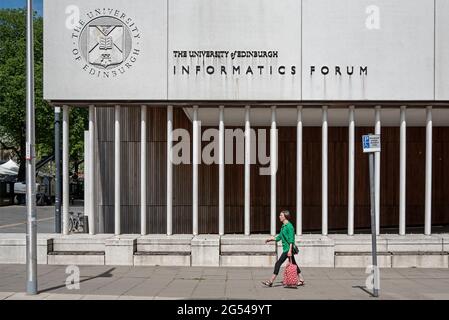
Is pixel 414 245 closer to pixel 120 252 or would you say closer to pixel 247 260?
pixel 247 260

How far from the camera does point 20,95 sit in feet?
129

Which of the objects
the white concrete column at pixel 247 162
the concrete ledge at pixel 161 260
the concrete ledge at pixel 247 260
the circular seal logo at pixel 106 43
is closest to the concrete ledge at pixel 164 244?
the concrete ledge at pixel 161 260

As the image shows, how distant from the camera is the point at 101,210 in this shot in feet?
58.1

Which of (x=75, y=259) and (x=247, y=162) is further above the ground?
(x=247, y=162)

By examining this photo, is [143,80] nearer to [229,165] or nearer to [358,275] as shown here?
[229,165]

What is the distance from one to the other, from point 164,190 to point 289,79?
22.1ft

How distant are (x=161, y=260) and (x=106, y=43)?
5991 millimetres

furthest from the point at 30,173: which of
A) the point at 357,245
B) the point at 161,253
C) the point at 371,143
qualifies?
the point at 357,245

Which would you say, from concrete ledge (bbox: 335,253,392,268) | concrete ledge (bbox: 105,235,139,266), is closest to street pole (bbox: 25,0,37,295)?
concrete ledge (bbox: 105,235,139,266)

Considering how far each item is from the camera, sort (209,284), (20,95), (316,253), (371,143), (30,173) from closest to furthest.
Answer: (30,173) → (371,143) → (209,284) → (316,253) → (20,95)

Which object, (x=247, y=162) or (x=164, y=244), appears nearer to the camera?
(x=164, y=244)

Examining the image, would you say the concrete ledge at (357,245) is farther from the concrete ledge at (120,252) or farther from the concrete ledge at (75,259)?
the concrete ledge at (75,259)

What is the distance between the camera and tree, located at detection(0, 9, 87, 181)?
3922 cm

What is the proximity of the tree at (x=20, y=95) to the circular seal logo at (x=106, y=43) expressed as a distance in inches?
996
